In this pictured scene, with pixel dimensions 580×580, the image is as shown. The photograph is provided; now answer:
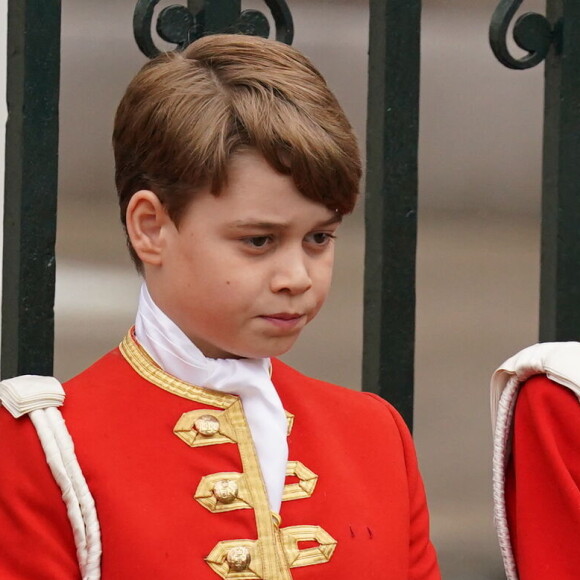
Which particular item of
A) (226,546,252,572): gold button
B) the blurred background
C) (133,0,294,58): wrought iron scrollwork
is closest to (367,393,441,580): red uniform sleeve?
(226,546,252,572): gold button

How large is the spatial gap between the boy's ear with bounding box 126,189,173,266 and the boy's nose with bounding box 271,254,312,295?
145 millimetres

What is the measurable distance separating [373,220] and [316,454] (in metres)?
0.52

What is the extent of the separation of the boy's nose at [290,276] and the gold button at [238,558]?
0.30 metres

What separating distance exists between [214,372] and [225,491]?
0.14 metres

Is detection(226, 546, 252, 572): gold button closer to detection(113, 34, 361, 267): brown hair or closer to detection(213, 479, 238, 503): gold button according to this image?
detection(213, 479, 238, 503): gold button

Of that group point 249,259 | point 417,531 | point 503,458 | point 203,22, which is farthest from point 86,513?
point 203,22

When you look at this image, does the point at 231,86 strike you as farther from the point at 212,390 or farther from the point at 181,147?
the point at 212,390

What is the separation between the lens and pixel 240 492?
66.6 inches

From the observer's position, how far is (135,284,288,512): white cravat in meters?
1.73

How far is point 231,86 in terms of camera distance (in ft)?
5.56

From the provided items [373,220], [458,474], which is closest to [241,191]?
[373,220]

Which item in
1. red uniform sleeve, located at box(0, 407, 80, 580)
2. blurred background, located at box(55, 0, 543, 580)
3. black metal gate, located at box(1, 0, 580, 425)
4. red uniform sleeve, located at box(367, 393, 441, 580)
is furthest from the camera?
blurred background, located at box(55, 0, 543, 580)

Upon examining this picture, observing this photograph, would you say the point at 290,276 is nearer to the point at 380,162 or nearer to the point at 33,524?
the point at 33,524

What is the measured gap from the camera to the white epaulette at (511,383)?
1872 millimetres
